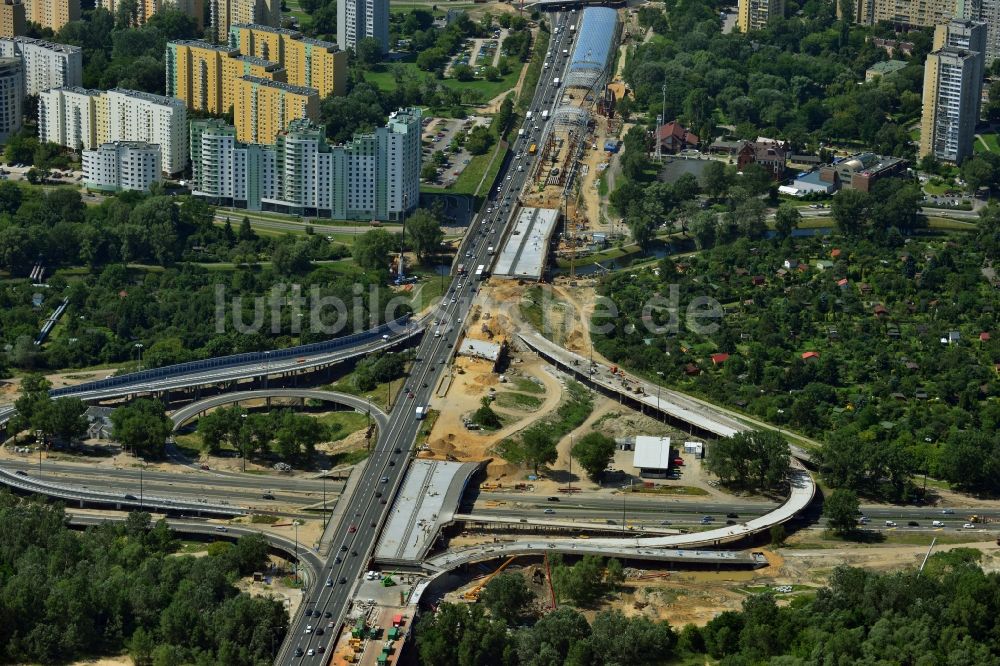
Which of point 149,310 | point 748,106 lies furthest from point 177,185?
point 748,106

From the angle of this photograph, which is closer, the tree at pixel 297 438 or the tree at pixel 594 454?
the tree at pixel 594 454

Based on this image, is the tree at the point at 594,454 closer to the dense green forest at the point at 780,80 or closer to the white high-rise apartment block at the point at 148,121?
the white high-rise apartment block at the point at 148,121

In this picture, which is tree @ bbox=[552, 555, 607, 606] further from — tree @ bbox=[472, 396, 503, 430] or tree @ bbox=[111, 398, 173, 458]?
tree @ bbox=[111, 398, 173, 458]

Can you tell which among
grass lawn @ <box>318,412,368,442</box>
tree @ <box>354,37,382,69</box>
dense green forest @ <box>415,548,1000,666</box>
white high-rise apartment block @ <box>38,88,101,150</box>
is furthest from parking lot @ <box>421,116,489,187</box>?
dense green forest @ <box>415,548,1000,666</box>

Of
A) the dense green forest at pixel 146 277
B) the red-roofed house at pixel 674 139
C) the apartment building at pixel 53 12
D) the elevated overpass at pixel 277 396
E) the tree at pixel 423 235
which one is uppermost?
the apartment building at pixel 53 12

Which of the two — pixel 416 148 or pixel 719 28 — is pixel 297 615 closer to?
pixel 416 148

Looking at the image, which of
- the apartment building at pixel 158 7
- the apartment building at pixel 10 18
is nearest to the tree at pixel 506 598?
the apartment building at pixel 10 18
